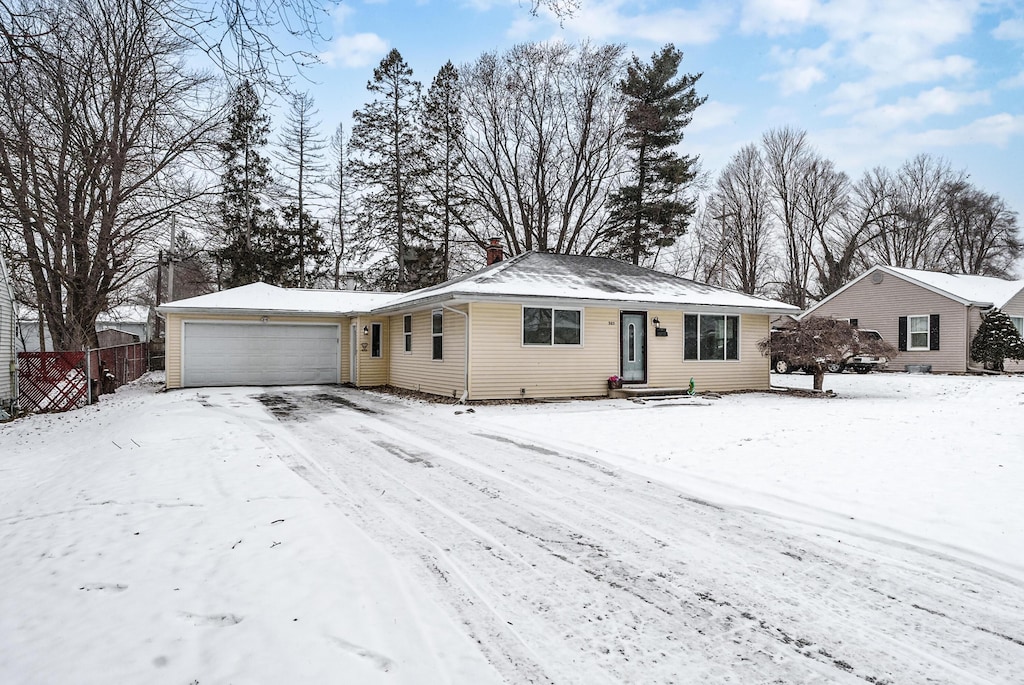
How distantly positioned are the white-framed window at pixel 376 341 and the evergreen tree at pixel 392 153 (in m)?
9.03

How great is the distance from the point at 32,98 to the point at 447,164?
22.1m

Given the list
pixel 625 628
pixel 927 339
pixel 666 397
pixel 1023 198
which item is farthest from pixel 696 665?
pixel 1023 198

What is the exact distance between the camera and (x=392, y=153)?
2620cm

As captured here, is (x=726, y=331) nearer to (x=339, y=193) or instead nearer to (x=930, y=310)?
(x=930, y=310)

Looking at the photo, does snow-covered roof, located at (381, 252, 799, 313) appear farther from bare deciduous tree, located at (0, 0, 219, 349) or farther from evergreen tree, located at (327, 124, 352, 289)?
evergreen tree, located at (327, 124, 352, 289)

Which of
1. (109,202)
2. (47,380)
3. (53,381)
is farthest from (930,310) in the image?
(47,380)

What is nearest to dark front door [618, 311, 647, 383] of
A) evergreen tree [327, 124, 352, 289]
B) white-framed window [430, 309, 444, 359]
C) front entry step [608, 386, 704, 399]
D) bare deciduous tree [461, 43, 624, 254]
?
front entry step [608, 386, 704, 399]

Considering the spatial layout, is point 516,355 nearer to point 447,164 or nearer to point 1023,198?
point 447,164

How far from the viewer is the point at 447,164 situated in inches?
1022

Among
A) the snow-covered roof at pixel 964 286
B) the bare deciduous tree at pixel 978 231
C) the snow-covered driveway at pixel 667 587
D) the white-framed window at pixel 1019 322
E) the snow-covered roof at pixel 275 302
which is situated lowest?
the snow-covered driveway at pixel 667 587

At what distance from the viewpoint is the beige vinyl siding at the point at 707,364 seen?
14.8 m

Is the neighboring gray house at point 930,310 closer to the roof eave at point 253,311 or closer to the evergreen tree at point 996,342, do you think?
the evergreen tree at point 996,342

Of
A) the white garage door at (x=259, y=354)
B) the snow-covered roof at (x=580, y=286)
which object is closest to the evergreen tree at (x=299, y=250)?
the white garage door at (x=259, y=354)

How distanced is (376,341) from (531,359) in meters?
6.51
